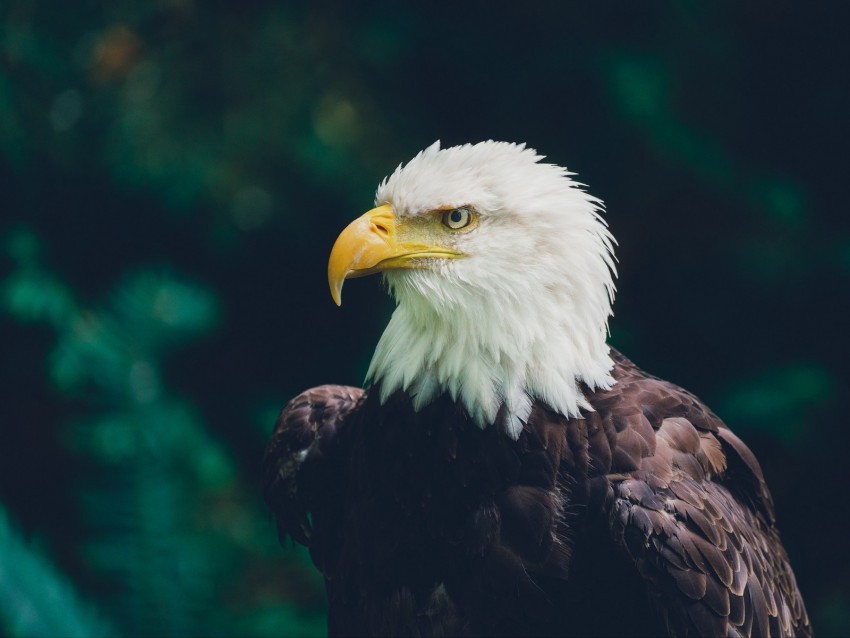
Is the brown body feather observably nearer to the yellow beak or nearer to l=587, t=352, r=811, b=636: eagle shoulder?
l=587, t=352, r=811, b=636: eagle shoulder

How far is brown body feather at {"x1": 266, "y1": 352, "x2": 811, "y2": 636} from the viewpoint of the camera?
199cm

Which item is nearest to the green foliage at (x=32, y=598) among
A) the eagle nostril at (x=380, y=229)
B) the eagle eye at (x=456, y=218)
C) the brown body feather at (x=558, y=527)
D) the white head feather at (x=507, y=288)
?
the brown body feather at (x=558, y=527)

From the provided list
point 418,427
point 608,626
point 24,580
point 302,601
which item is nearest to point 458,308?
point 418,427

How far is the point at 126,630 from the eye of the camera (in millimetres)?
3062

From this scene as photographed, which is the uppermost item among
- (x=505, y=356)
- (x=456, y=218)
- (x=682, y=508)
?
(x=456, y=218)

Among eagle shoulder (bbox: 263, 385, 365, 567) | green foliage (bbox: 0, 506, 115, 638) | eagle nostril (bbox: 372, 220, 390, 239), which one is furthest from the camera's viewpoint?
green foliage (bbox: 0, 506, 115, 638)

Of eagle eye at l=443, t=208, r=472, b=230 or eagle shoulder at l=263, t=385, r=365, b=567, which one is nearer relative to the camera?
eagle eye at l=443, t=208, r=472, b=230

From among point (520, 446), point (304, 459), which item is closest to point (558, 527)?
point (520, 446)

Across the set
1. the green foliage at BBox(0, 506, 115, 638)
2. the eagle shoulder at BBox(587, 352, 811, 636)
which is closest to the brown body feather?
the eagle shoulder at BBox(587, 352, 811, 636)

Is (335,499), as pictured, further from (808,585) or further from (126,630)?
(808,585)

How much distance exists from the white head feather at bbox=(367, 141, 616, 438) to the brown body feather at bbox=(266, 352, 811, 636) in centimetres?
7

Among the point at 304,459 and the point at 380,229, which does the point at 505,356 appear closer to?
the point at 380,229

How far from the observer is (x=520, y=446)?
2.07 m

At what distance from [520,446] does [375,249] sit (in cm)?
54
